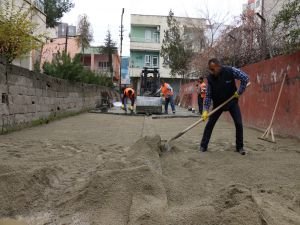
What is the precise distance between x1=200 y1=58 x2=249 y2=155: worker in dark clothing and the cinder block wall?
4719mm

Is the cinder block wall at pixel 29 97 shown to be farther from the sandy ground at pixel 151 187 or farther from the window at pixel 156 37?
the window at pixel 156 37

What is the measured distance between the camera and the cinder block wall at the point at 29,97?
9914 mm

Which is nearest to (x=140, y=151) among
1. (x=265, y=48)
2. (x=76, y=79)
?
(x=265, y=48)

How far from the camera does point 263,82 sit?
11.3m

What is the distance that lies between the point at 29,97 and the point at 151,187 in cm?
Answer: 783

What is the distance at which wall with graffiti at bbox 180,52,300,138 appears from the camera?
8992mm

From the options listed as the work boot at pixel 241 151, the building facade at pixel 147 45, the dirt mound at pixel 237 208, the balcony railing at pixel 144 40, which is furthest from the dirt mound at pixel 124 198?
the balcony railing at pixel 144 40

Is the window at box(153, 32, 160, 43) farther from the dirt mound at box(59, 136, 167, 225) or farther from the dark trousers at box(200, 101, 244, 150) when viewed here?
the dirt mound at box(59, 136, 167, 225)

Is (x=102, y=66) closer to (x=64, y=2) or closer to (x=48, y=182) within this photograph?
(x=64, y=2)

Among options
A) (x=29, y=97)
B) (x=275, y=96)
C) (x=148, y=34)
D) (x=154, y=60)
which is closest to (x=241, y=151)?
(x=275, y=96)

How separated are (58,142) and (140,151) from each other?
101 inches

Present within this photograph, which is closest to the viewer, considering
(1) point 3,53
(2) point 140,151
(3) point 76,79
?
(2) point 140,151

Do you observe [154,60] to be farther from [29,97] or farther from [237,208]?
[237,208]

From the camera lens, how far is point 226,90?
7355 mm
